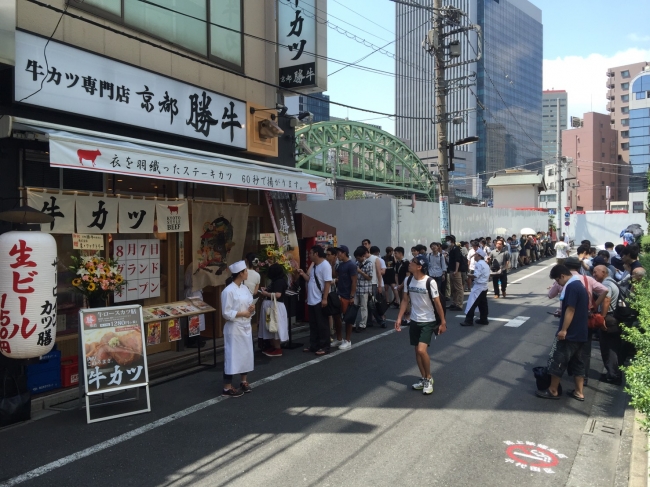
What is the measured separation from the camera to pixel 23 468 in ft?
16.0

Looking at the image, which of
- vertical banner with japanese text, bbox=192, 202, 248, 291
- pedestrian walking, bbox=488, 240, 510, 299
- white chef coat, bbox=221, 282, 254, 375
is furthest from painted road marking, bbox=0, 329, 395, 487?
pedestrian walking, bbox=488, 240, 510, 299

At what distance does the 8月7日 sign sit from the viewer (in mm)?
4930

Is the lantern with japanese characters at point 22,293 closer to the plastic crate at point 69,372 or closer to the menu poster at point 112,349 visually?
the menu poster at point 112,349

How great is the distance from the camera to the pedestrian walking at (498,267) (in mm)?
16297

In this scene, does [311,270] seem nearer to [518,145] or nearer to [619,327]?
[619,327]

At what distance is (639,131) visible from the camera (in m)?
88.9

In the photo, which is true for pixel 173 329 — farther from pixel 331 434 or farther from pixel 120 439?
pixel 331 434

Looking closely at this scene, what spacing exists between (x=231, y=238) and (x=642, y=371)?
302 inches

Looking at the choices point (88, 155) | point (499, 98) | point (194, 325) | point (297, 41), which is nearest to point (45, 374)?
point (194, 325)

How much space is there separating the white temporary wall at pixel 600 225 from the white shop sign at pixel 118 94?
35084 mm

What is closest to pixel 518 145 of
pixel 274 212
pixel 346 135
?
pixel 346 135

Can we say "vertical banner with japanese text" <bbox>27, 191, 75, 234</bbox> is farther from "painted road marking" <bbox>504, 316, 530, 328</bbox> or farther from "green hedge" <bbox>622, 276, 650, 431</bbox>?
"painted road marking" <bbox>504, 316, 530, 328</bbox>

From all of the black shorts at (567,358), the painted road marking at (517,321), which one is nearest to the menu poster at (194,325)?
the black shorts at (567,358)

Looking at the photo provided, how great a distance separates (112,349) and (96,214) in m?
2.25
